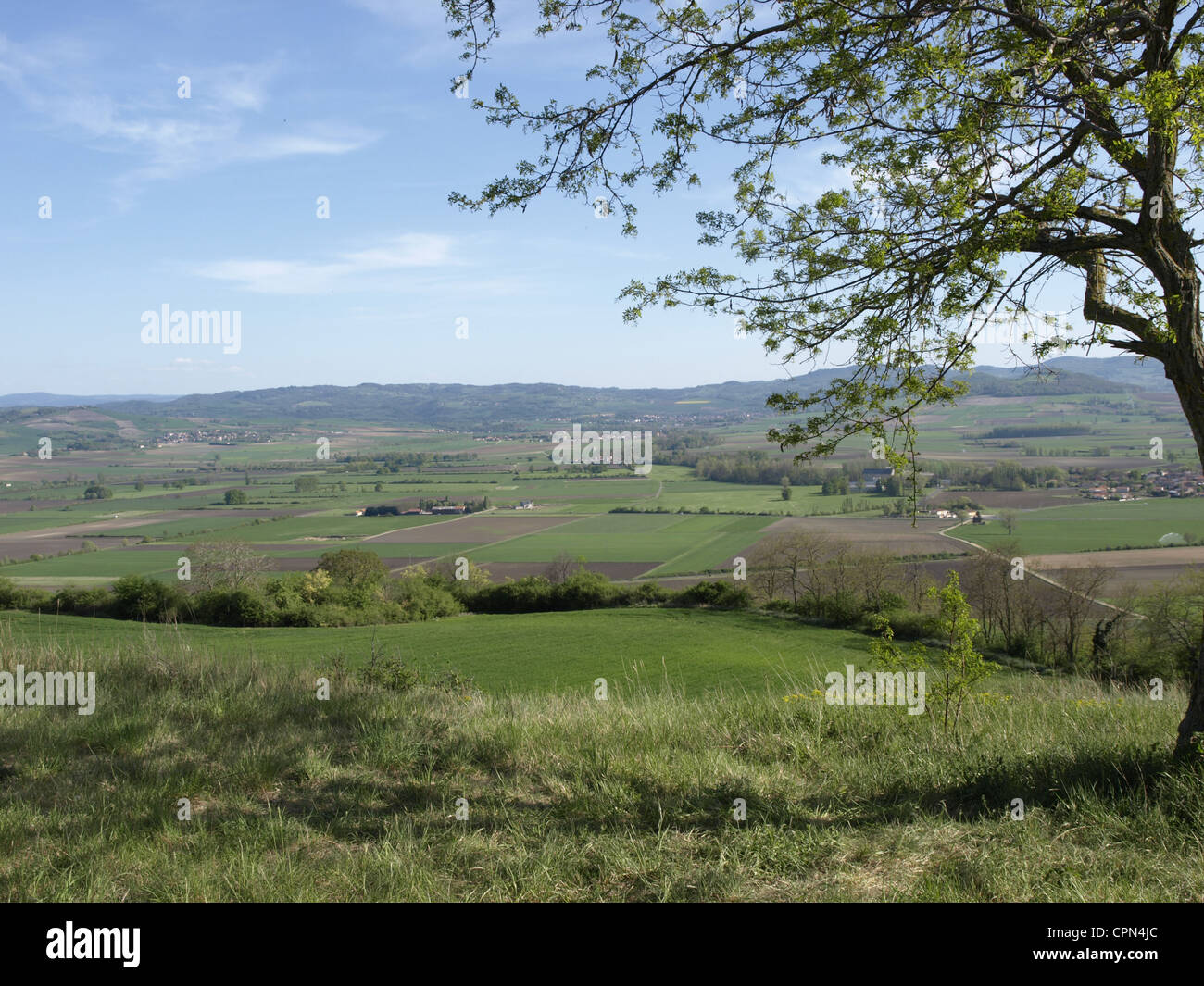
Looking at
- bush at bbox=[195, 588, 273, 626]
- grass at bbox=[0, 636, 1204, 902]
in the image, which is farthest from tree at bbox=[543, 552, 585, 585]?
grass at bbox=[0, 636, 1204, 902]

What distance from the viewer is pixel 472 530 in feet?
249

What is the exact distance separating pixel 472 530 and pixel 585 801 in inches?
2858

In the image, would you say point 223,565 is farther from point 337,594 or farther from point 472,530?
point 472,530

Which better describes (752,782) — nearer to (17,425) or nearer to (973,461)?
(973,461)

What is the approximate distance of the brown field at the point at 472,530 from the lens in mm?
70812

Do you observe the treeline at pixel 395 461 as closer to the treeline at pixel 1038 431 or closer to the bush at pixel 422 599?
the bush at pixel 422 599

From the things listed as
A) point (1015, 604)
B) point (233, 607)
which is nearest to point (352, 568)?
point (233, 607)

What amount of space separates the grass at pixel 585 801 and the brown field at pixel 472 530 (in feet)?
207

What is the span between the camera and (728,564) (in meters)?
55.6

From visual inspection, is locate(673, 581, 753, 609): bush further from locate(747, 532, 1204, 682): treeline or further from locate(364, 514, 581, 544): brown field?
locate(364, 514, 581, 544): brown field

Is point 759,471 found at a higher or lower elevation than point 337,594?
higher

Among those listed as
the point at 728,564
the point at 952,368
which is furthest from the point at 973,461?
the point at 952,368

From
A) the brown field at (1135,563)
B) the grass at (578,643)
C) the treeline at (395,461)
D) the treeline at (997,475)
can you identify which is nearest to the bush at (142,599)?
the grass at (578,643)

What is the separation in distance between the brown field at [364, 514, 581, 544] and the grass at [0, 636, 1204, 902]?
207ft
